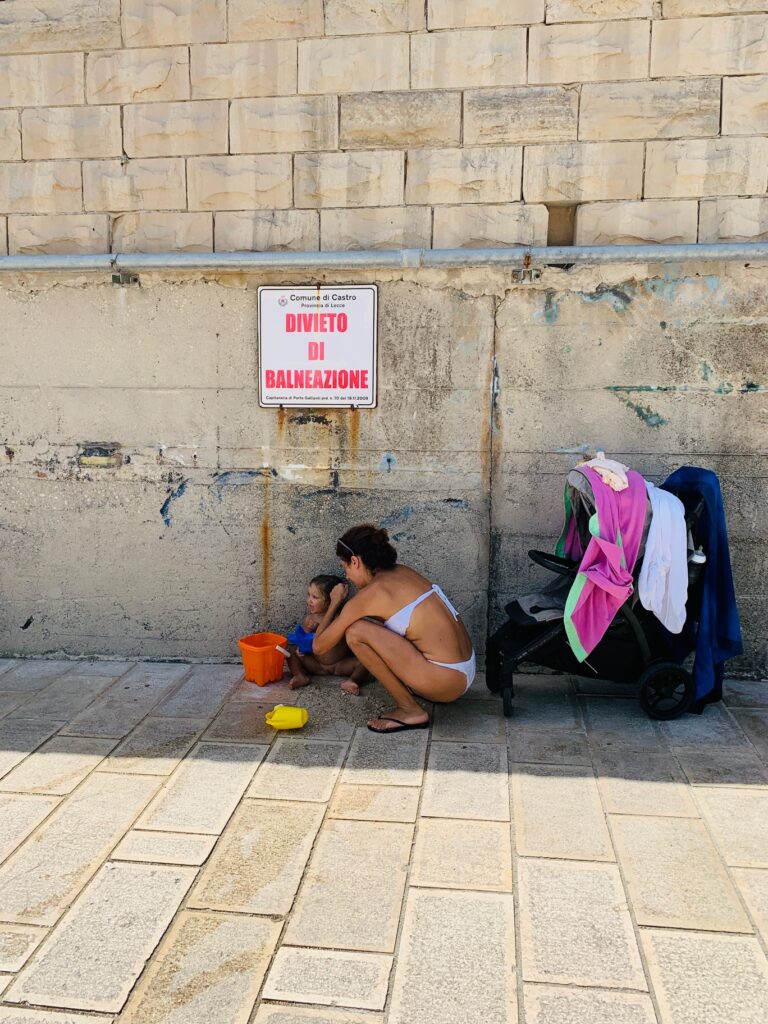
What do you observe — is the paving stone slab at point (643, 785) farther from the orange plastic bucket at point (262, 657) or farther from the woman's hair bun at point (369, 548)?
the orange plastic bucket at point (262, 657)

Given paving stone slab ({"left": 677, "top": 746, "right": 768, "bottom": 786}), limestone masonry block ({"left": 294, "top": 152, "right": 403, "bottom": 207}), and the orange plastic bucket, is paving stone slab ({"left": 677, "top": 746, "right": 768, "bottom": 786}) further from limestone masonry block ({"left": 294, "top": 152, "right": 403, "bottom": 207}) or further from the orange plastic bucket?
limestone masonry block ({"left": 294, "top": 152, "right": 403, "bottom": 207})

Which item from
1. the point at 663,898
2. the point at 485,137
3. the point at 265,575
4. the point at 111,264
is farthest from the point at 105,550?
the point at 663,898

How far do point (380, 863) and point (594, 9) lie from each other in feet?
15.4

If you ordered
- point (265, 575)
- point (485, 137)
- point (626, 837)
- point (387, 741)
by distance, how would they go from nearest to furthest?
1. point (626, 837)
2. point (387, 741)
3. point (485, 137)
4. point (265, 575)

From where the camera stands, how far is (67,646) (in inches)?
227

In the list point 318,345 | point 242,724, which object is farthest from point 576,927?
point 318,345

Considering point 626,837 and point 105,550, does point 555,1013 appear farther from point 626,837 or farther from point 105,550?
point 105,550

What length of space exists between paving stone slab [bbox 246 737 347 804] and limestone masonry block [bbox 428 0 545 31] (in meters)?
4.17

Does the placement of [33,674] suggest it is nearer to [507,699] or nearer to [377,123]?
[507,699]

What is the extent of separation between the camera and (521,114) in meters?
4.98

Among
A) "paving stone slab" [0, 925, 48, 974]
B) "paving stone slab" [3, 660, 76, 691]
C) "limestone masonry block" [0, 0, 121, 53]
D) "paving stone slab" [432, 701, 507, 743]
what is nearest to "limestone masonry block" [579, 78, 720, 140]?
"limestone masonry block" [0, 0, 121, 53]

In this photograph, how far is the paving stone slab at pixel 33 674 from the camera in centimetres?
525

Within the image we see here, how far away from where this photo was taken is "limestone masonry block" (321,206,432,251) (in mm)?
5137

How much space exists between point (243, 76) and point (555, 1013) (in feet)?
16.8
